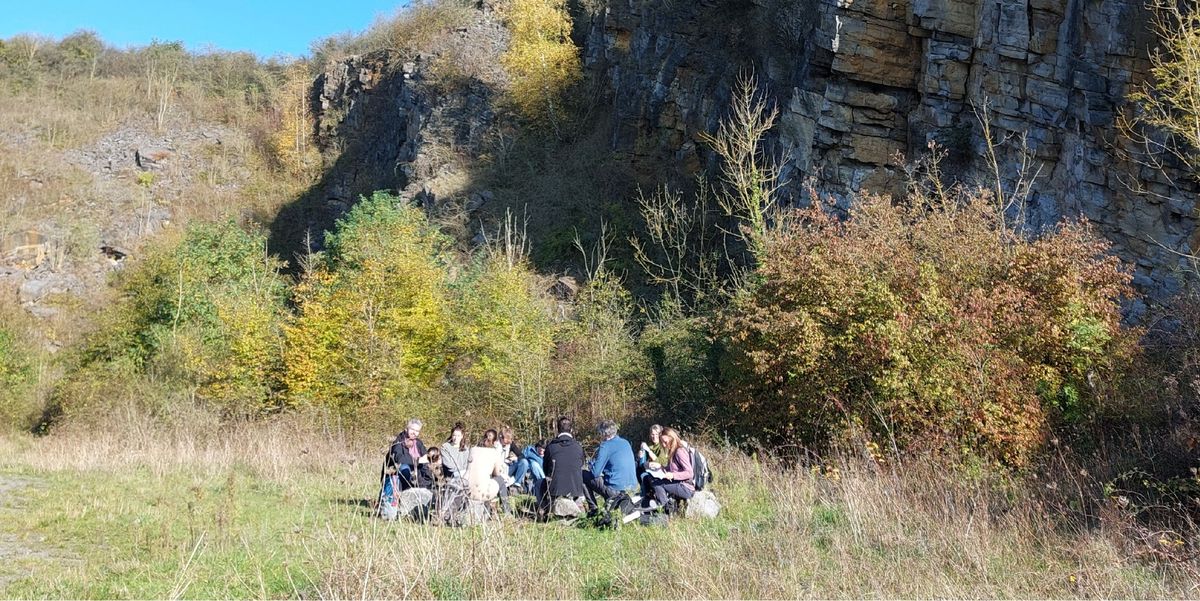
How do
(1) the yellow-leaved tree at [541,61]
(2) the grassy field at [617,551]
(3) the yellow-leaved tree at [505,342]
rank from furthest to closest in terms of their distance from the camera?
(1) the yellow-leaved tree at [541,61], (3) the yellow-leaved tree at [505,342], (2) the grassy field at [617,551]

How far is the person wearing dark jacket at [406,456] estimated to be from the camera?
9.62 metres

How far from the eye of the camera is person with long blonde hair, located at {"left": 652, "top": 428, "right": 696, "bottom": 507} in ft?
29.5

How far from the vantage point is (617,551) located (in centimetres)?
740

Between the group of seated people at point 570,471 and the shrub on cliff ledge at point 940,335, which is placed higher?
the shrub on cliff ledge at point 940,335

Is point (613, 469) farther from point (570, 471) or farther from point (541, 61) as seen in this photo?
point (541, 61)

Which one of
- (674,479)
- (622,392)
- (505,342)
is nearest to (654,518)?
(674,479)

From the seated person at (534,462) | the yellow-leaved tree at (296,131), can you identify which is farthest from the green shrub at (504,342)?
the yellow-leaved tree at (296,131)

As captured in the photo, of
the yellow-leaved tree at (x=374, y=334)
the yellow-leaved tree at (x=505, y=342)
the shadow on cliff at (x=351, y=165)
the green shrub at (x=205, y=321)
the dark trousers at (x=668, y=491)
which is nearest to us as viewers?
the dark trousers at (x=668, y=491)

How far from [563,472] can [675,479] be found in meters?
1.17

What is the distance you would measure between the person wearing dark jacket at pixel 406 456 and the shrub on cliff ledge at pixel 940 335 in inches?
197

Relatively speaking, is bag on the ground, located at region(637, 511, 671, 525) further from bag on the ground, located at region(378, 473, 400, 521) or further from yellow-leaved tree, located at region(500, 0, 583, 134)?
yellow-leaved tree, located at region(500, 0, 583, 134)

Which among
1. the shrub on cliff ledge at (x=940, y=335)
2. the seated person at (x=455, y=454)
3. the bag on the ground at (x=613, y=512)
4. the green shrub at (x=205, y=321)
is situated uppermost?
the shrub on cliff ledge at (x=940, y=335)

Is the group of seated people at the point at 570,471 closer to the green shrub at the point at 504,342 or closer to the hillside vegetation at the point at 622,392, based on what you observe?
the hillside vegetation at the point at 622,392

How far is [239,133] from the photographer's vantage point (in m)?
63.0
